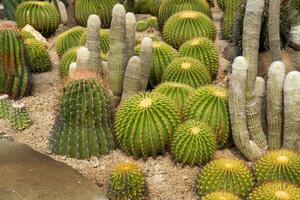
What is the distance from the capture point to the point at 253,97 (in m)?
5.83


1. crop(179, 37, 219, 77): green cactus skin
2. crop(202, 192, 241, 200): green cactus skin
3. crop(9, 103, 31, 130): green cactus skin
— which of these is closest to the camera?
crop(202, 192, 241, 200): green cactus skin

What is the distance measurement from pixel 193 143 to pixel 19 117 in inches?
76.0

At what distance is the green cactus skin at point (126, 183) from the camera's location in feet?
17.5

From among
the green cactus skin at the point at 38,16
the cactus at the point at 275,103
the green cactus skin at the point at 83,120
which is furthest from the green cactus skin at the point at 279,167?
the green cactus skin at the point at 38,16

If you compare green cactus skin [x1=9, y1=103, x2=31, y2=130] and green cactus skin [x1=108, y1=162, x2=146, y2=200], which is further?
green cactus skin [x1=9, y1=103, x2=31, y2=130]

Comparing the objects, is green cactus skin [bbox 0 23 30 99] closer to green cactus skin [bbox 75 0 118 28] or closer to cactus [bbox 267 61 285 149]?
green cactus skin [bbox 75 0 118 28]

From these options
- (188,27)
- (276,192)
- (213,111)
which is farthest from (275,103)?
(188,27)

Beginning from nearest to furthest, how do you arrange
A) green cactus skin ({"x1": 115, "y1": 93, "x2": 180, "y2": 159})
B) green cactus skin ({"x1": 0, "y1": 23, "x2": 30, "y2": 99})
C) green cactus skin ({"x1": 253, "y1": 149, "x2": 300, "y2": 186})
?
green cactus skin ({"x1": 253, "y1": 149, "x2": 300, "y2": 186}), green cactus skin ({"x1": 115, "y1": 93, "x2": 180, "y2": 159}), green cactus skin ({"x1": 0, "y1": 23, "x2": 30, "y2": 99})

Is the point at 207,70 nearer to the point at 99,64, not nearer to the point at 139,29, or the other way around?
the point at 99,64

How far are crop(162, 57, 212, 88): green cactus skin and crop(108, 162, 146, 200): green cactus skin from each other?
1.49 m

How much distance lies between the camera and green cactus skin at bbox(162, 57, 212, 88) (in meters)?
6.60

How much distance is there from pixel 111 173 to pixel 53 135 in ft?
2.98

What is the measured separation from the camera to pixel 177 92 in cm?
626

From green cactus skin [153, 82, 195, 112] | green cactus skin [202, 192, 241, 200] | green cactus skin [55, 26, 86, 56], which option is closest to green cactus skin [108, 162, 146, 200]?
green cactus skin [202, 192, 241, 200]
